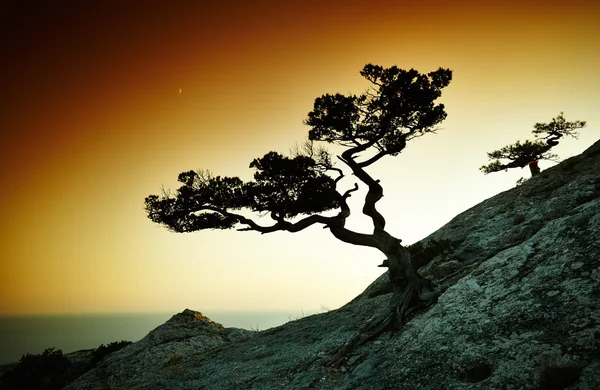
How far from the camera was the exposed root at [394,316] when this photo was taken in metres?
12.8

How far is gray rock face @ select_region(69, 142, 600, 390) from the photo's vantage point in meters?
8.42

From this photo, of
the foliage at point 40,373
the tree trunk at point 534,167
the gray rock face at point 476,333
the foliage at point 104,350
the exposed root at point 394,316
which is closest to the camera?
the gray rock face at point 476,333

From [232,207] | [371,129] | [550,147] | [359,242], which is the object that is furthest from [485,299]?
[550,147]

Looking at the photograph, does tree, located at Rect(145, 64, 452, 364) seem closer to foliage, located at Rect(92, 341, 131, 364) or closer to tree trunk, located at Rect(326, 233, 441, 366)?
tree trunk, located at Rect(326, 233, 441, 366)

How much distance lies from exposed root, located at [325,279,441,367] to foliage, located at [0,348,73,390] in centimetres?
2186

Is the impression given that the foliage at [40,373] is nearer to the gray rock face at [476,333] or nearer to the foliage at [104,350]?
the foliage at [104,350]

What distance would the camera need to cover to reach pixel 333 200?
17359mm

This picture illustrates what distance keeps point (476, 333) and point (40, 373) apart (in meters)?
29.0

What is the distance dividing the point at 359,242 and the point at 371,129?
6.01 m

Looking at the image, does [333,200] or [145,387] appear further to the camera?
[333,200]

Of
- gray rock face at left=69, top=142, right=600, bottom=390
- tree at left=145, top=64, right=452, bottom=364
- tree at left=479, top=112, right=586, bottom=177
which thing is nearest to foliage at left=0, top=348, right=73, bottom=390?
gray rock face at left=69, top=142, right=600, bottom=390

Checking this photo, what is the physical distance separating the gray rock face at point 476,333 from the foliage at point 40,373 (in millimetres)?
5200

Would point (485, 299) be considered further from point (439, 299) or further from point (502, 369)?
point (502, 369)

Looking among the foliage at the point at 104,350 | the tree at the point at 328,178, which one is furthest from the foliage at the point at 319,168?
the foliage at the point at 104,350
